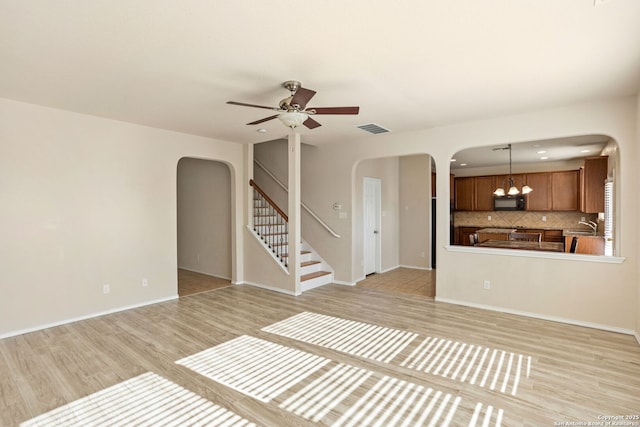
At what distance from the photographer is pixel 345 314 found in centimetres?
445

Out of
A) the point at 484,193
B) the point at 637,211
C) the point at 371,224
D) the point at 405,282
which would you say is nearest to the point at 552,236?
the point at 484,193

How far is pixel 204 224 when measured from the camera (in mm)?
7023

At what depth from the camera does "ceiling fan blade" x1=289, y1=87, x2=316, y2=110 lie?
110 inches

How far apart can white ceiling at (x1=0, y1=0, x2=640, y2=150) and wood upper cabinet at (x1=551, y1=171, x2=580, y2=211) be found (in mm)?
4961

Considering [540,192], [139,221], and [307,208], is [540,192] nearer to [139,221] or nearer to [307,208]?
[307,208]

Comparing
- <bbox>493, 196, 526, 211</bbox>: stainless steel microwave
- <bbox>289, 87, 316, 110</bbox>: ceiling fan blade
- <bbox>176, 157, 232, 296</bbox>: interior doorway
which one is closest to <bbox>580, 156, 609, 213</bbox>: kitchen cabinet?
<bbox>493, 196, 526, 211</bbox>: stainless steel microwave

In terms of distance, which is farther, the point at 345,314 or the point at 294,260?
the point at 294,260

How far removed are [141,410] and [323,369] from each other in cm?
142

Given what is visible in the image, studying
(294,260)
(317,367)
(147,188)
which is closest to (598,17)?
(317,367)

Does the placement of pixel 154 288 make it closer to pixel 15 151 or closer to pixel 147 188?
pixel 147 188

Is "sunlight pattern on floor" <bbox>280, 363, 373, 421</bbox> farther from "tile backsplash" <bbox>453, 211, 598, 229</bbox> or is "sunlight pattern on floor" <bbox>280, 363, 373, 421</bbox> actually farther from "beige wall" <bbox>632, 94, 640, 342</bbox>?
"tile backsplash" <bbox>453, 211, 598, 229</bbox>

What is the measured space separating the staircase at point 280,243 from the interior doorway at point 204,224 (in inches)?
25.2

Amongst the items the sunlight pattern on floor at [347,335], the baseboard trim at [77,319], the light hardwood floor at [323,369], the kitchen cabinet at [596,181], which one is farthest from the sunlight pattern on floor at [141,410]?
the kitchen cabinet at [596,181]

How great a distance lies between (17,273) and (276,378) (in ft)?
11.0
